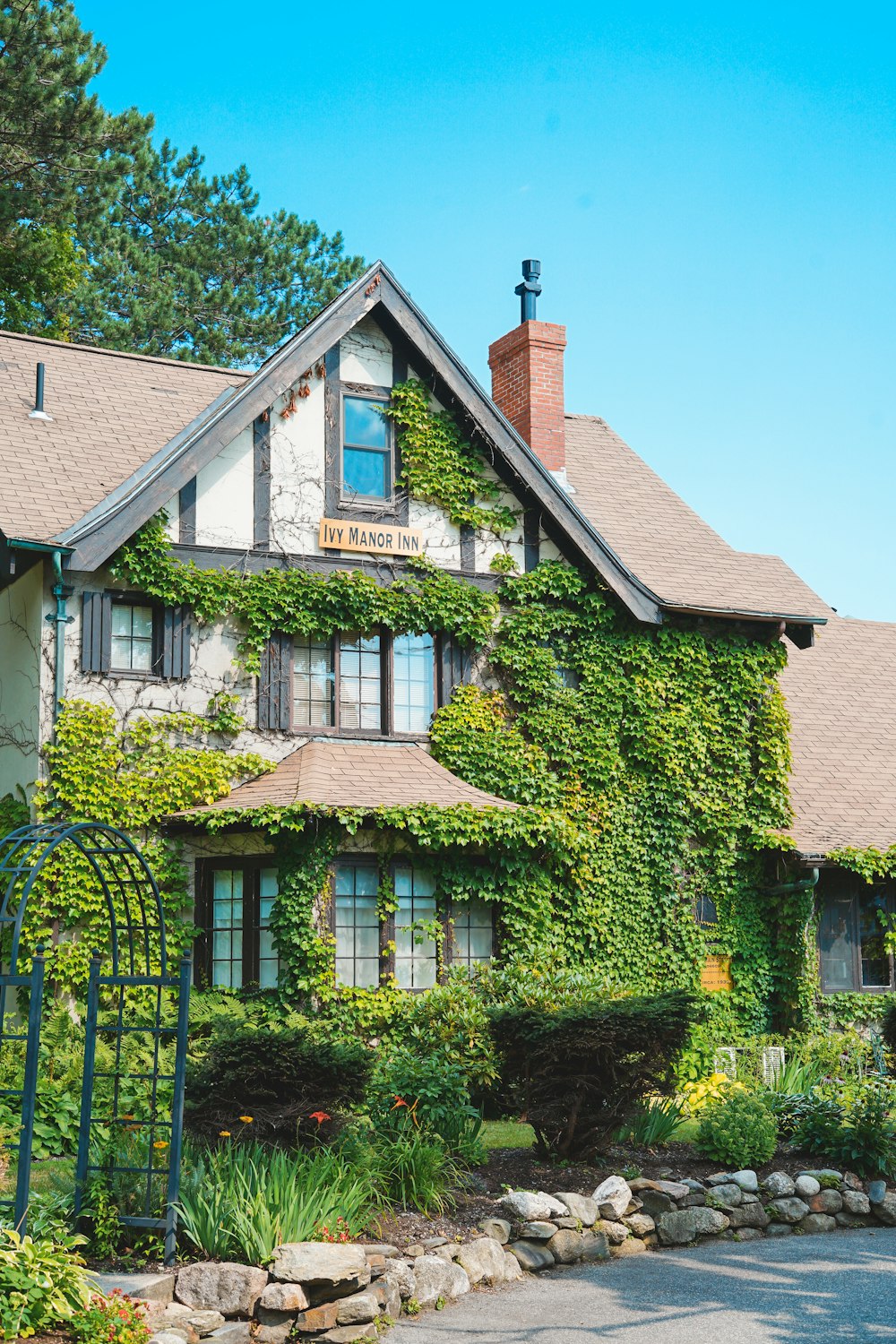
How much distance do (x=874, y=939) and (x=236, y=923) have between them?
887 cm

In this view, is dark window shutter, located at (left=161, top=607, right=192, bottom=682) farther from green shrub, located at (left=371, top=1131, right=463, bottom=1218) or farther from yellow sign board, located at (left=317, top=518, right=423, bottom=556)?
green shrub, located at (left=371, top=1131, right=463, bottom=1218)

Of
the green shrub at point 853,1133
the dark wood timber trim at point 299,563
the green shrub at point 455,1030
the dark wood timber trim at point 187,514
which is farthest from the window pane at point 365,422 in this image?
the green shrub at point 853,1133

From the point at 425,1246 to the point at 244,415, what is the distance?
9.88m

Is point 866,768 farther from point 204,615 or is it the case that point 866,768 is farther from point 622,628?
point 204,615

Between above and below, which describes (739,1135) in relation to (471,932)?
below

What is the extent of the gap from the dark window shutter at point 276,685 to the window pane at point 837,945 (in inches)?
310

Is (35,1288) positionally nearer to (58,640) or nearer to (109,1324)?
(109,1324)

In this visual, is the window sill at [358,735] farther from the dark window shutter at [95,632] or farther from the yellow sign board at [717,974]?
the yellow sign board at [717,974]

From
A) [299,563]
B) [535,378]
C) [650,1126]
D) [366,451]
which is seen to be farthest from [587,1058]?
[535,378]

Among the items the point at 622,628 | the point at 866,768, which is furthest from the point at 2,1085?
the point at 866,768

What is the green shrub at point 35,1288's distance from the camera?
7266 mm

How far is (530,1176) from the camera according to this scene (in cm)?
1130

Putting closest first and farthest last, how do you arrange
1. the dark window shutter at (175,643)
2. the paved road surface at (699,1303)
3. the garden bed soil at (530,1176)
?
the paved road surface at (699,1303)
the garden bed soil at (530,1176)
the dark window shutter at (175,643)

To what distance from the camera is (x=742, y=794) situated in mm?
18625
